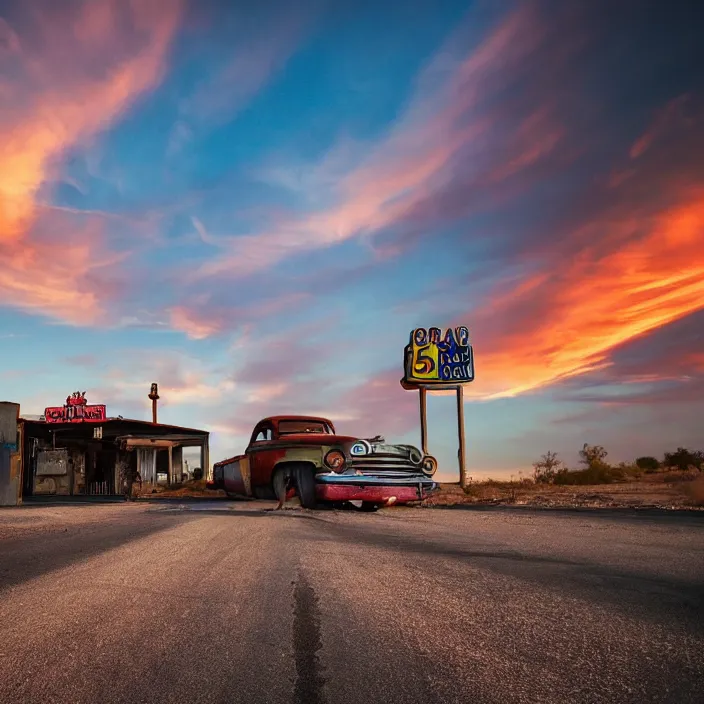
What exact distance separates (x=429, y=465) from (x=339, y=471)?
210cm

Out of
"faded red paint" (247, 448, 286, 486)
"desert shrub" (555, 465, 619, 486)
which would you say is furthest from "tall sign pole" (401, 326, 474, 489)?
"faded red paint" (247, 448, 286, 486)

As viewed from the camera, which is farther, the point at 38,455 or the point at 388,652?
the point at 38,455

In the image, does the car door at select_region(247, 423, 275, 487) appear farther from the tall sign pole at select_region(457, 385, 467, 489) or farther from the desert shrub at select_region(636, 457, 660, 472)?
the desert shrub at select_region(636, 457, 660, 472)

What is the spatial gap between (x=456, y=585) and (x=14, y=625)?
7.77ft

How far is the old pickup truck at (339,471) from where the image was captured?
1093 cm

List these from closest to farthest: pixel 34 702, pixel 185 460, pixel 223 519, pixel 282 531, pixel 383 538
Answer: pixel 34 702, pixel 383 538, pixel 282 531, pixel 223 519, pixel 185 460

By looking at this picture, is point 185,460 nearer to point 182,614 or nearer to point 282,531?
point 282,531

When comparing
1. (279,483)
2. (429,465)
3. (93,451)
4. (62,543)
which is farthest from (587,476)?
(93,451)

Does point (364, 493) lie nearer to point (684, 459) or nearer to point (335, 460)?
point (335, 460)

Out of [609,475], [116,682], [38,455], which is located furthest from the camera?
[38,455]

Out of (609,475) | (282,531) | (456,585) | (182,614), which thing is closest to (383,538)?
(282,531)

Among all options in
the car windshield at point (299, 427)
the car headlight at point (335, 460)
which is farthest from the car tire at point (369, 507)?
the car windshield at point (299, 427)

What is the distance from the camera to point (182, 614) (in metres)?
3.06

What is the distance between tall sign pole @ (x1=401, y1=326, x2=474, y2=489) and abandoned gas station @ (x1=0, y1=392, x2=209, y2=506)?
13.7 metres
